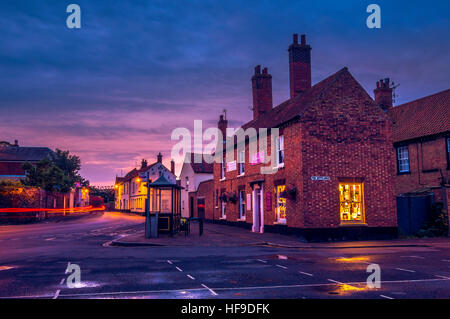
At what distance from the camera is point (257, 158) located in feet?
84.4

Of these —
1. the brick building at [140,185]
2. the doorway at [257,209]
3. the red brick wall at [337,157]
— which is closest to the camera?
the red brick wall at [337,157]

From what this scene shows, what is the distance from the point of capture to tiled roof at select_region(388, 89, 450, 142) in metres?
25.9

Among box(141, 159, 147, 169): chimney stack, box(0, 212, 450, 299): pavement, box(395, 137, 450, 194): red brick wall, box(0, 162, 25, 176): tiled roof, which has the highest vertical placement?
box(141, 159, 147, 169): chimney stack

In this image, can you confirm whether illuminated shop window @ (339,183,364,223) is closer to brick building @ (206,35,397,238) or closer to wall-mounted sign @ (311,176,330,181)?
brick building @ (206,35,397,238)

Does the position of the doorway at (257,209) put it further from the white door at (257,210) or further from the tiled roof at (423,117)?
the tiled roof at (423,117)

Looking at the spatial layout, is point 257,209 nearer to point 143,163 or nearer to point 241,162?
point 241,162

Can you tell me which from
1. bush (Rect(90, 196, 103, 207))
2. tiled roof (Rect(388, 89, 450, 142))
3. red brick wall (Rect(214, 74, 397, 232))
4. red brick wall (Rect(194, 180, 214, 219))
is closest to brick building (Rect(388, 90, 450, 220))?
tiled roof (Rect(388, 89, 450, 142))

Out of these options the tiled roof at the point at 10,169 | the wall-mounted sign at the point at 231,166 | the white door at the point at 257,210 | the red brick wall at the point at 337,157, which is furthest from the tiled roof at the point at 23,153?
the red brick wall at the point at 337,157

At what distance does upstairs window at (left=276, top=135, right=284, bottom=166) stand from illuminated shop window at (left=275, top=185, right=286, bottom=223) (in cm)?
139

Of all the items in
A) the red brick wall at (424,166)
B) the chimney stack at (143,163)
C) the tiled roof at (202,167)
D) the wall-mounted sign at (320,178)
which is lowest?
the wall-mounted sign at (320,178)

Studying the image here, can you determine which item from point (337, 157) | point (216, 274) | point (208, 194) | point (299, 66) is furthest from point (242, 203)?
point (216, 274)

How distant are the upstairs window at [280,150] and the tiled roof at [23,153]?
181ft

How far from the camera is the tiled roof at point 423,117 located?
25.9m
